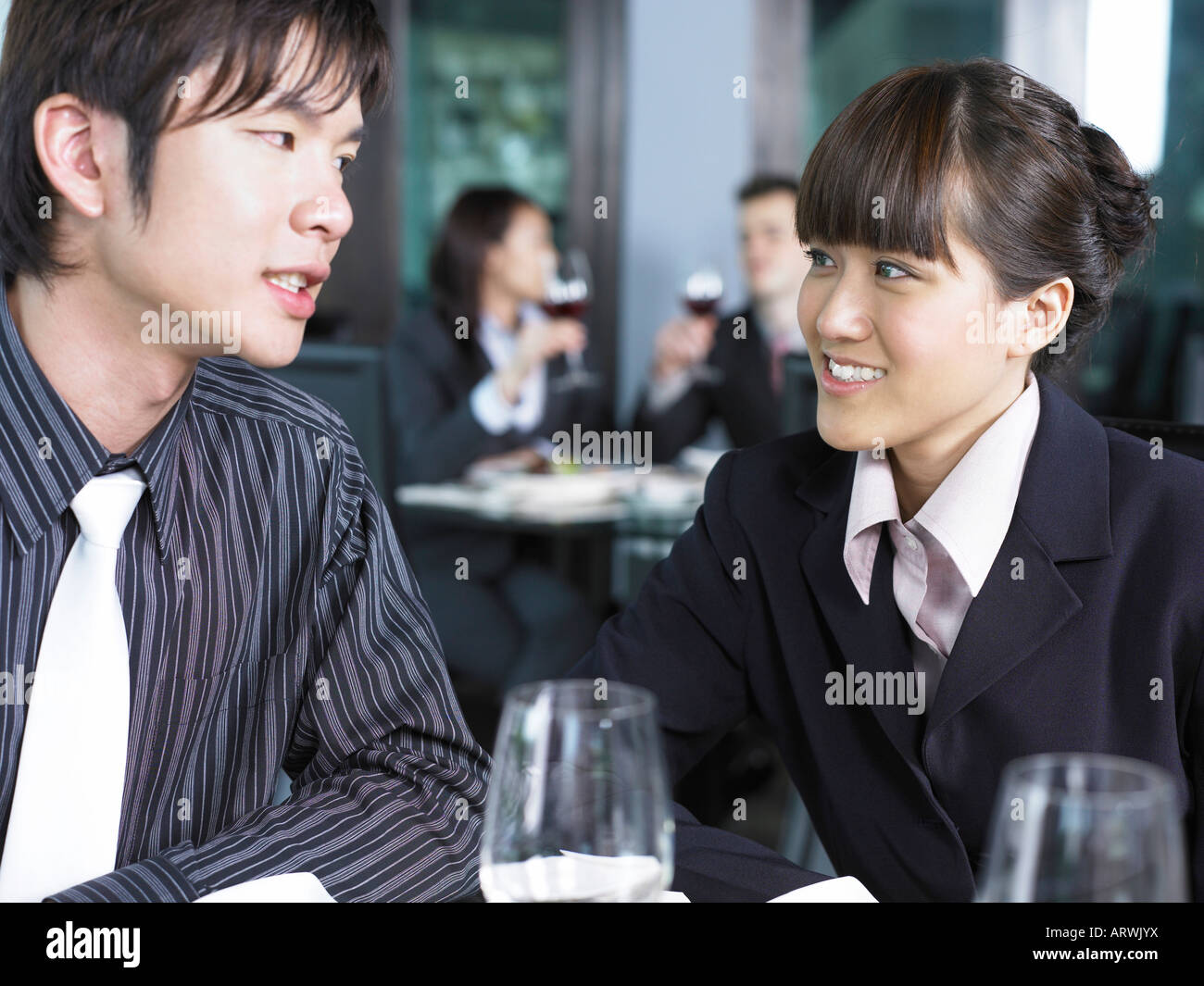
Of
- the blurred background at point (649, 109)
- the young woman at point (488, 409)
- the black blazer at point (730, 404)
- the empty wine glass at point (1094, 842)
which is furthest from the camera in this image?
the blurred background at point (649, 109)

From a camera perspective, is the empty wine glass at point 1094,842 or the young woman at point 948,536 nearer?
the empty wine glass at point 1094,842

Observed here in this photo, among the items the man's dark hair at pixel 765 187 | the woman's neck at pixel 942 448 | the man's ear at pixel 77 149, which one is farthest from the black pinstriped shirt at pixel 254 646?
the man's dark hair at pixel 765 187

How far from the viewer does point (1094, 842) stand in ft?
1.53

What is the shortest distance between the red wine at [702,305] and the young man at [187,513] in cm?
228

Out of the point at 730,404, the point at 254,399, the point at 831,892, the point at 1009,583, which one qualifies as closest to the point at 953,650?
the point at 1009,583

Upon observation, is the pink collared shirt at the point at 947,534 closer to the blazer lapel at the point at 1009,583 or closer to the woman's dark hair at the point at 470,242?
the blazer lapel at the point at 1009,583

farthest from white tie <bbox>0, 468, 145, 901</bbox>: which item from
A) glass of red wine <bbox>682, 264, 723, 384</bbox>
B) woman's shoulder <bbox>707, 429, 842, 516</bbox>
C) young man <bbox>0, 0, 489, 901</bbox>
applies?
glass of red wine <bbox>682, 264, 723, 384</bbox>

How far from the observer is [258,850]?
2.89 ft

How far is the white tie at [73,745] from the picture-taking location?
90 centimetres

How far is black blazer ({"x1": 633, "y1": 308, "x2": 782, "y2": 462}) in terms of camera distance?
138 inches

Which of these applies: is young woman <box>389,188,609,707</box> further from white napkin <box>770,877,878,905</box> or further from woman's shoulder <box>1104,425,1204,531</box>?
white napkin <box>770,877,878,905</box>
